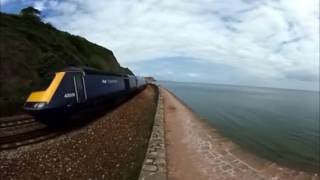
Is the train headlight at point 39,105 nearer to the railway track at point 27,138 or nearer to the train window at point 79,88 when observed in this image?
the railway track at point 27,138

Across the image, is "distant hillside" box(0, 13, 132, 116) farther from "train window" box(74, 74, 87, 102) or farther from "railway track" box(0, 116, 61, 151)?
"train window" box(74, 74, 87, 102)

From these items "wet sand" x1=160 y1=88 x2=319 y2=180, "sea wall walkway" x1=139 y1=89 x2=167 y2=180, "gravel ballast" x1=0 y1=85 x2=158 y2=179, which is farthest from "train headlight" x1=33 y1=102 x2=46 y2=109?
"wet sand" x1=160 y1=88 x2=319 y2=180

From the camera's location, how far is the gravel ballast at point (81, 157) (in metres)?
9.10

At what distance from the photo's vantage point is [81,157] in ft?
34.0

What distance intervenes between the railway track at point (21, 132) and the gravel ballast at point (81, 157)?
71cm

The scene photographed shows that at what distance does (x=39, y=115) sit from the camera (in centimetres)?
1354

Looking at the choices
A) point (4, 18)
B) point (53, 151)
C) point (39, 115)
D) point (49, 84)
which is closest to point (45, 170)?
point (53, 151)

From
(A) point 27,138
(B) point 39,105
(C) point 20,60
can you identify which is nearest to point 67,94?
(B) point 39,105

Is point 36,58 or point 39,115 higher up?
point 36,58

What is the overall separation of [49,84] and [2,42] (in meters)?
19.1

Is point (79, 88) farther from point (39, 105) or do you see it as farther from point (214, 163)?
point (214, 163)

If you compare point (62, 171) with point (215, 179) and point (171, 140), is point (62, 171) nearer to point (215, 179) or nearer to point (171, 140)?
point (215, 179)

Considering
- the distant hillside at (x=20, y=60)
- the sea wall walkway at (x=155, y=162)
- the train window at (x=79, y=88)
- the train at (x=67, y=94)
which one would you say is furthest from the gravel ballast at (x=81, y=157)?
the distant hillside at (x=20, y=60)

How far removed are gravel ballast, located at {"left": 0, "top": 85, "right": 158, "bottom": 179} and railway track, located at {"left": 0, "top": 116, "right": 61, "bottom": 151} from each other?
2.32 ft
